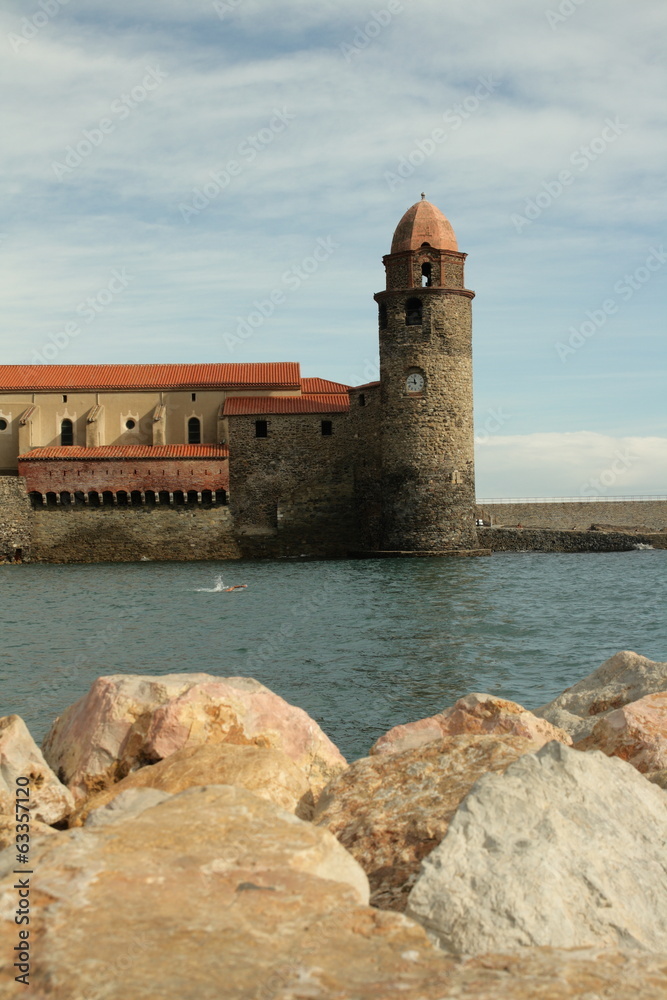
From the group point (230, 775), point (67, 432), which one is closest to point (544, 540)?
point (67, 432)

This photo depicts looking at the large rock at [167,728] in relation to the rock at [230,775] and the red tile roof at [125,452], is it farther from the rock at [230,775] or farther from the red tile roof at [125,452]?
the red tile roof at [125,452]

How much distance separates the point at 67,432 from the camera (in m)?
40.4

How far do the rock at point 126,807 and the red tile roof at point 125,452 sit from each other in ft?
114

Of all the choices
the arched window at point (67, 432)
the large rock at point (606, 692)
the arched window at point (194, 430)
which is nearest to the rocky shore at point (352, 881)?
the large rock at point (606, 692)

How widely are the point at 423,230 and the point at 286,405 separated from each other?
8515 mm

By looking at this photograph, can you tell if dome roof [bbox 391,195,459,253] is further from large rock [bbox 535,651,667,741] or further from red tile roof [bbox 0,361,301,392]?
large rock [bbox 535,651,667,741]

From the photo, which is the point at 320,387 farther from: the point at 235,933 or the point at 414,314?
the point at 235,933

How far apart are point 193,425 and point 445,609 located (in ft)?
75.0

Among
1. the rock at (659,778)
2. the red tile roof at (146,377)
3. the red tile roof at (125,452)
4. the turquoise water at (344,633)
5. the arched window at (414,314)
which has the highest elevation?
the arched window at (414,314)

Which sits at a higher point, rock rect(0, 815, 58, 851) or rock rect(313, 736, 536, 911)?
rock rect(313, 736, 536, 911)

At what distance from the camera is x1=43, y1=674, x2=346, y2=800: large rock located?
5312 mm

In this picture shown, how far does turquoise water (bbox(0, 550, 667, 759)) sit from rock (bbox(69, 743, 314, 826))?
3908 millimetres

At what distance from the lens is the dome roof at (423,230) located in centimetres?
3588

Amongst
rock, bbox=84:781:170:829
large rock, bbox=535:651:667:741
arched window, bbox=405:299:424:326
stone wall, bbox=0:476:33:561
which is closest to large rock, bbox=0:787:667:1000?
rock, bbox=84:781:170:829
